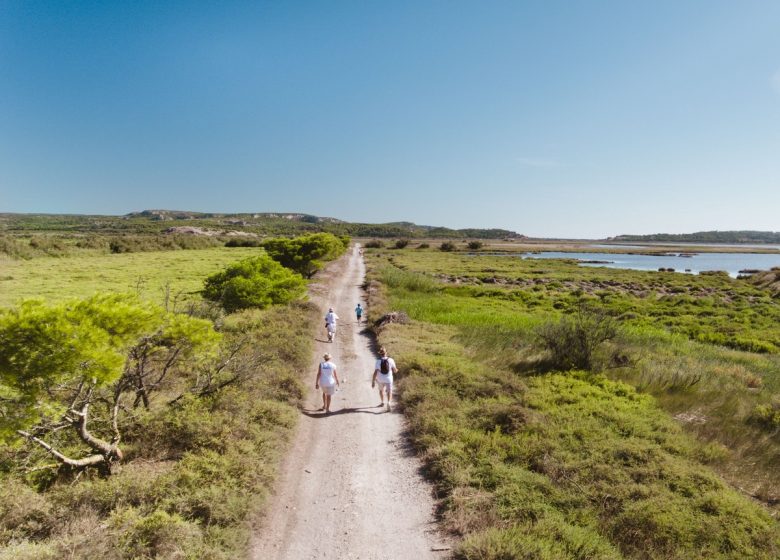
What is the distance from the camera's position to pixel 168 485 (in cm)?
772

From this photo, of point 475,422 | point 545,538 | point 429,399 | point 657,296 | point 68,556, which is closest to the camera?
point 68,556

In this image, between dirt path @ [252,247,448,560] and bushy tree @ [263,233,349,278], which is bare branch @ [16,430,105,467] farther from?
bushy tree @ [263,233,349,278]

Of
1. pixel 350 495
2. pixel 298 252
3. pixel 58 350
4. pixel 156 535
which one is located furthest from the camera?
pixel 298 252

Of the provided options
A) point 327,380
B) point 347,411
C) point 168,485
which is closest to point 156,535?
point 168,485

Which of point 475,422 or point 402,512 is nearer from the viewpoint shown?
point 402,512

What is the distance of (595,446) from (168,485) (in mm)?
10204

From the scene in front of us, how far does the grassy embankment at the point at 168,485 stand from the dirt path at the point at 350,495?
60cm

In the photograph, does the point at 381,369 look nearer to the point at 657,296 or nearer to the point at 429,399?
the point at 429,399

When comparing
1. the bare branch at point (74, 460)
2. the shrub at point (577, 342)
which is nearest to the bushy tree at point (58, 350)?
the bare branch at point (74, 460)

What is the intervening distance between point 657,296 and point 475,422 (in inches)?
2124

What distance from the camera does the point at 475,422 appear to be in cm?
1112

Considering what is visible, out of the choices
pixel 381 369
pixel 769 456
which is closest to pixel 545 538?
pixel 381 369

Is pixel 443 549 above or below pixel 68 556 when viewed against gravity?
below

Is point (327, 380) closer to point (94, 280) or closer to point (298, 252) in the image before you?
point (298, 252)
